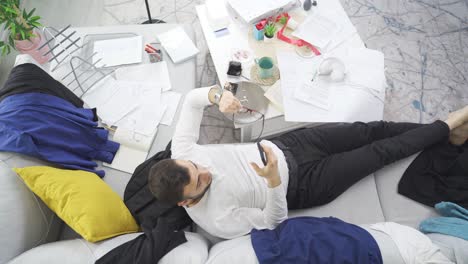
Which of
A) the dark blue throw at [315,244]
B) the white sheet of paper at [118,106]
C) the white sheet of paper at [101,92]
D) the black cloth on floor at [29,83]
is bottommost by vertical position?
the dark blue throw at [315,244]

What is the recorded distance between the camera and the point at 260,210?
A: 4.37 ft

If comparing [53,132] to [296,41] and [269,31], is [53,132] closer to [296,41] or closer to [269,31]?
[269,31]

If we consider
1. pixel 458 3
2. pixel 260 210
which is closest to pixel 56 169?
pixel 260 210

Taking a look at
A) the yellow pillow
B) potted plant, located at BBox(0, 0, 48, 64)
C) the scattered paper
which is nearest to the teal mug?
the scattered paper

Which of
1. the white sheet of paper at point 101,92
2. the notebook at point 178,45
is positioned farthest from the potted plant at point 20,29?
the notebook at point 178,45

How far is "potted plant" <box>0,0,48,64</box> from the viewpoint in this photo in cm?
174

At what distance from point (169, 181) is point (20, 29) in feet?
4.54

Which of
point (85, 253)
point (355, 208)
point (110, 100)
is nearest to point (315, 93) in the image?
point (355, 208)

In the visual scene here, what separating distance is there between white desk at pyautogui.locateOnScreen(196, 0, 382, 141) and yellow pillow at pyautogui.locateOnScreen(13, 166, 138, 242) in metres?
0.68

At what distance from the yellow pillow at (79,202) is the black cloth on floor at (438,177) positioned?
1.29 meters

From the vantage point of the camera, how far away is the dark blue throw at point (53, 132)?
1284 millimetres

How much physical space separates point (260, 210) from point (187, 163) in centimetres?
37

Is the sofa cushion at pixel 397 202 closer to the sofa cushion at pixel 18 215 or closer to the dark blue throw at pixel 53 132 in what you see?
the dark blue throw at pixel 53 132

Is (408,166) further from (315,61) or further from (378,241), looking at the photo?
(315,61)
